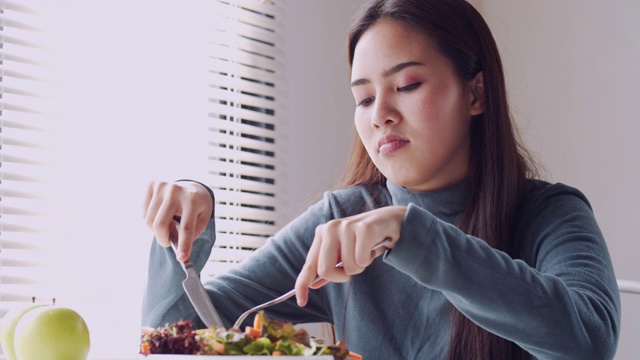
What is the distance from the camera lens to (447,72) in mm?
1373

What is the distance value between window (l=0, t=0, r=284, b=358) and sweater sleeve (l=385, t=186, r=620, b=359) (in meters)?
1.12

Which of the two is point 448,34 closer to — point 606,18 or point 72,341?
point 72,341

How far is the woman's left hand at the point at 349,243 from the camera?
875mm

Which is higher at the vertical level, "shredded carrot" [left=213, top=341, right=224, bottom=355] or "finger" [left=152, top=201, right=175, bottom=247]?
"finger" [left=152, top=201, right=175, bottom=247]

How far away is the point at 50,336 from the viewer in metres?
1.13

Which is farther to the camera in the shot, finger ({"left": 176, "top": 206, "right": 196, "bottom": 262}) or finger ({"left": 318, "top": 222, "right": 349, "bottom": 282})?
finger ({"left": 176, "top": 206, "right": 196, "bottom": 262})

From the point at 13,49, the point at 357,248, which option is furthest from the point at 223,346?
the point at 13,49

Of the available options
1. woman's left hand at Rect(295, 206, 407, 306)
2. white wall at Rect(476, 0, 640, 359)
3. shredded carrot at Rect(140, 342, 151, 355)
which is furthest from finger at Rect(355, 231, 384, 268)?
white wall at Rect(476, 0, 640, 359)

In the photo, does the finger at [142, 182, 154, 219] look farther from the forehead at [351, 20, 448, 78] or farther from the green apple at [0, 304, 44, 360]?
the forehead at [351, 20, 448, 78]

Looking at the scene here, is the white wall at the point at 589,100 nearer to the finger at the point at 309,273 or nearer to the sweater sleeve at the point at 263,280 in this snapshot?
the sweater sleeve at the point at 263,280

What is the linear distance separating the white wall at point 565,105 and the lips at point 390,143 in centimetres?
116

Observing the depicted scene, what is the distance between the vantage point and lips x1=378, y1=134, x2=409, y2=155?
4.41 feet

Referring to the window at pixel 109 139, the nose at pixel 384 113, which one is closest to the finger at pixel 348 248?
the nose at pixel 384 113

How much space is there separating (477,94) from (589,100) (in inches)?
52.3
